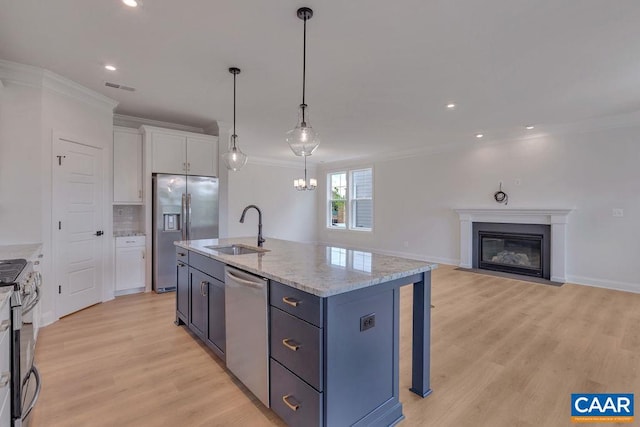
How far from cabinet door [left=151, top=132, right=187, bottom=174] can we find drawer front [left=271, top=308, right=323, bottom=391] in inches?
140

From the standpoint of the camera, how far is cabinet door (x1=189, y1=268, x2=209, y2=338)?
2597 millimetres

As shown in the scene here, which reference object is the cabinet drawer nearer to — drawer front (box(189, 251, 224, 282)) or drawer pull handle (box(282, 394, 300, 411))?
drawer pull handle (box(282, 394, 300, 411))

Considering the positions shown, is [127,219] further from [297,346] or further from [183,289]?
[297,346]

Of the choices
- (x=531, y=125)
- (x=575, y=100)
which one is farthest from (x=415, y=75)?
(x=531, y=125)

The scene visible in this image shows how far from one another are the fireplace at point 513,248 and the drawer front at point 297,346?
5.24 metres

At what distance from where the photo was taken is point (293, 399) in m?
1.62

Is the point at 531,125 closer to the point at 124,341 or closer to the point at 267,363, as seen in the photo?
the point at 267,363

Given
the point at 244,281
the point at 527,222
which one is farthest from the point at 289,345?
the point at 527,222

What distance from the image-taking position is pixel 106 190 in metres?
3.87

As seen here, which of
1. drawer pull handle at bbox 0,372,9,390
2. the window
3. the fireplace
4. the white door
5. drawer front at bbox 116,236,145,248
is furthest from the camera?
the window

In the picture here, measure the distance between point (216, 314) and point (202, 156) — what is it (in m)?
3.07

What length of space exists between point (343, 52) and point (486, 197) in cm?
450

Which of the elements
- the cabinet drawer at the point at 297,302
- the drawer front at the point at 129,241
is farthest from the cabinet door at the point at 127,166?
the cabinet drawer at the point at 297,302

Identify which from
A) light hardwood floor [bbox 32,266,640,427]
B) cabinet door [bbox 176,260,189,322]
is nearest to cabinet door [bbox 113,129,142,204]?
light hardwood floor [bbox 32,266,640,427]
